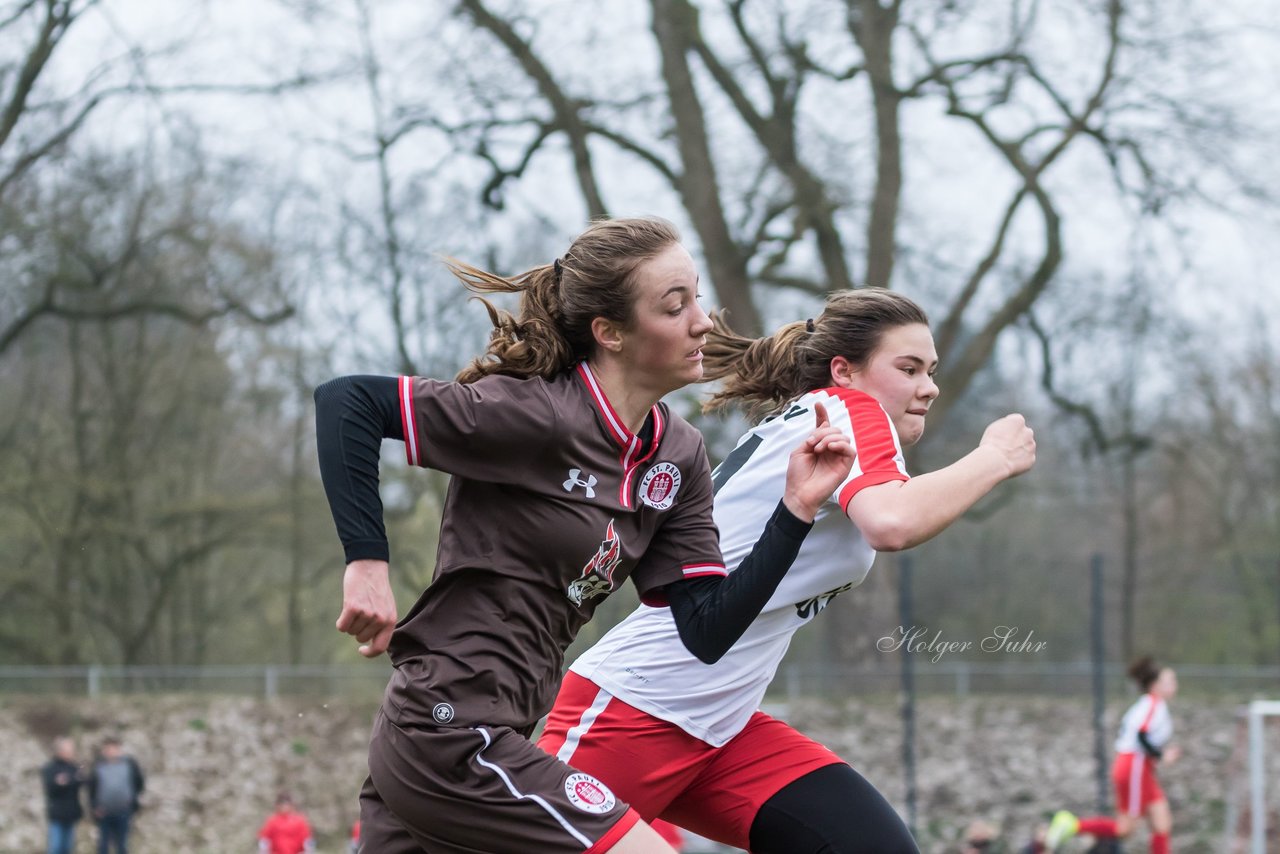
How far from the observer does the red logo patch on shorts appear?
2422mm

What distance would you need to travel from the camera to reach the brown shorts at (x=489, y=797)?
239 cm

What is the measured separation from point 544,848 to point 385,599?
52 centimetres

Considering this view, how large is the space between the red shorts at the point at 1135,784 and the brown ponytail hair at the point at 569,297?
8.69m

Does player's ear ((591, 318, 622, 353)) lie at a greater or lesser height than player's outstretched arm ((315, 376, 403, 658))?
greater

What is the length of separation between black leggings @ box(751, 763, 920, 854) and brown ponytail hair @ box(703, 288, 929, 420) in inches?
35.9

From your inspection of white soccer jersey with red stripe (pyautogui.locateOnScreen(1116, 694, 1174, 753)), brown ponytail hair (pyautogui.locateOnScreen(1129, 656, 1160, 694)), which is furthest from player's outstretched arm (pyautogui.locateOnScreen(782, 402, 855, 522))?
brown ponytail hair (pyautogui.locateOnScreen(1129, 656, 1160, 694))

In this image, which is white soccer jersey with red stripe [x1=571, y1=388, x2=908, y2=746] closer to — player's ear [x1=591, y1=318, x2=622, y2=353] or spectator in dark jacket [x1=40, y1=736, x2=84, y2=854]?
player's ear [x1=591, y1=318, x2=622, y2=353]

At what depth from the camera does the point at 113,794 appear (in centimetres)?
1278

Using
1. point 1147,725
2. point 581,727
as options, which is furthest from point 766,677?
point 1147,725

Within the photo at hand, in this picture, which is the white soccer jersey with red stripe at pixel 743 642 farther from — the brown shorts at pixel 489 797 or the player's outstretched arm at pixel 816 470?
the brown shorts at pixel 489 797

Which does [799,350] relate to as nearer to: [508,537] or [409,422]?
[508,537]

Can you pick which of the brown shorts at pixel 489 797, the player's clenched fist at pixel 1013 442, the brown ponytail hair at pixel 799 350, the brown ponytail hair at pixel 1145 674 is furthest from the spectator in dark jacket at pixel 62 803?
the player's clenched fist at pixel 1013 442

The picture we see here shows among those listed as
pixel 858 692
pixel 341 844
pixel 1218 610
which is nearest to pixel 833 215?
pixel 858 692

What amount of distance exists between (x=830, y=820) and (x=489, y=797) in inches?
33.1
